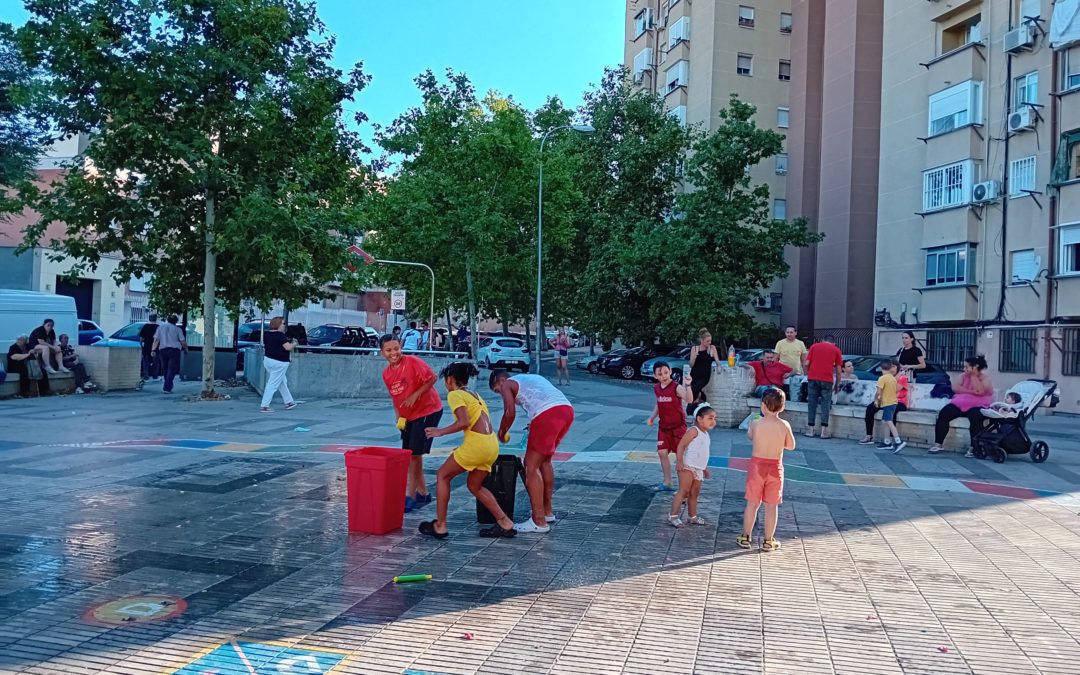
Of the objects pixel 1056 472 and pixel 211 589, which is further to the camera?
pixel 1056 472

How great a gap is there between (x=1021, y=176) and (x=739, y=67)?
60.8 ft

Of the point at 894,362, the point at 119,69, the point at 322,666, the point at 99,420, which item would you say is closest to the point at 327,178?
the point at 119,69

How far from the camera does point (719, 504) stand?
8.86 m

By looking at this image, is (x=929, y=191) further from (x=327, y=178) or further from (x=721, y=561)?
(x=721, y=561)

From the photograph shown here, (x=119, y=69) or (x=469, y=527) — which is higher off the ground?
(x=119, y=69)

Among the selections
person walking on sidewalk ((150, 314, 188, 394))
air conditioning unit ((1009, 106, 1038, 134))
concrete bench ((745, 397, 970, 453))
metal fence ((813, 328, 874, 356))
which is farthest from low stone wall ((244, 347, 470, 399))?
metal fence ((813, 328, 874, 356))

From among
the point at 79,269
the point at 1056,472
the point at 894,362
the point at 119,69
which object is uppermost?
the point at 119,69

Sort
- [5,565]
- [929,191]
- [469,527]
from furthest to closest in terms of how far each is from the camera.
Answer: [929,191] → [469,527] → [5,565]

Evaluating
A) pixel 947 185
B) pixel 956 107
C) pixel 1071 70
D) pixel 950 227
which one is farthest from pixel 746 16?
pixel 1071 70

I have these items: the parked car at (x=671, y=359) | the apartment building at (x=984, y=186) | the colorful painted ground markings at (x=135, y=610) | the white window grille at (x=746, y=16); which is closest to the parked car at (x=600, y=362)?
the parked car at (x=671, y=359)

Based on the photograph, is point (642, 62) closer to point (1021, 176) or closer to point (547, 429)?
point (1021, 176)

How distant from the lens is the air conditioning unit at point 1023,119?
2475 centimetres

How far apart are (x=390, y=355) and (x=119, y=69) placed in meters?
12.3

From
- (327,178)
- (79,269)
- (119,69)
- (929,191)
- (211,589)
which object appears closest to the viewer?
(211,589)
